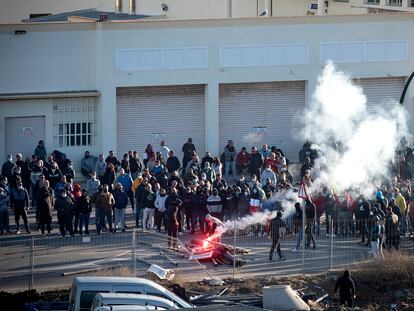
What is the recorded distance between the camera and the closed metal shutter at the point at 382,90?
48.8m

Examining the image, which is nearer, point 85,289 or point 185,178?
point 85,289

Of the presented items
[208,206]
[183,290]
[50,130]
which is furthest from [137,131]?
[183,290]

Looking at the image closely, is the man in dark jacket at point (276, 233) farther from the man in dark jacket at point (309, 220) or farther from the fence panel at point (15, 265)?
the fence panel at point (15, 265)

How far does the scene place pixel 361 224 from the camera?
37500mm

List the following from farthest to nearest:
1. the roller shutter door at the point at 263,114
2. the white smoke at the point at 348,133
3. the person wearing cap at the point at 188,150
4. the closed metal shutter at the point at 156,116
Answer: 1. the roller shutter door at the point at 263,114
2. the closed metal shutter at the point at 156,116
3. the person wearing cap at the point at 188,150
4. the white smoke at the point at 348,133

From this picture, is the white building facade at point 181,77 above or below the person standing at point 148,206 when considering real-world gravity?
above

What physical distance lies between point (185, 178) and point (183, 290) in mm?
10174

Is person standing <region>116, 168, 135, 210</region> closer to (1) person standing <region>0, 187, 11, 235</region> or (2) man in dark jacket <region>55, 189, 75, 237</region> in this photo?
(2) man in dark jacket <region>55, 189, 75, 237</region>

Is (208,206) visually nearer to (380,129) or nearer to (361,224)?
(361,224)

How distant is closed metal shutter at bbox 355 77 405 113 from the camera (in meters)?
48.8

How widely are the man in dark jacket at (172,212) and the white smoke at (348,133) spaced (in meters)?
4.39

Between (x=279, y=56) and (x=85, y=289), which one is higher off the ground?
(x=279, y=56)

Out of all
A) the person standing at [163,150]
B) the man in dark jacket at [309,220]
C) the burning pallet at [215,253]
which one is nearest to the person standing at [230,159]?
the person standing at [163,150]

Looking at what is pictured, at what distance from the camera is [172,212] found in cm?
3781
